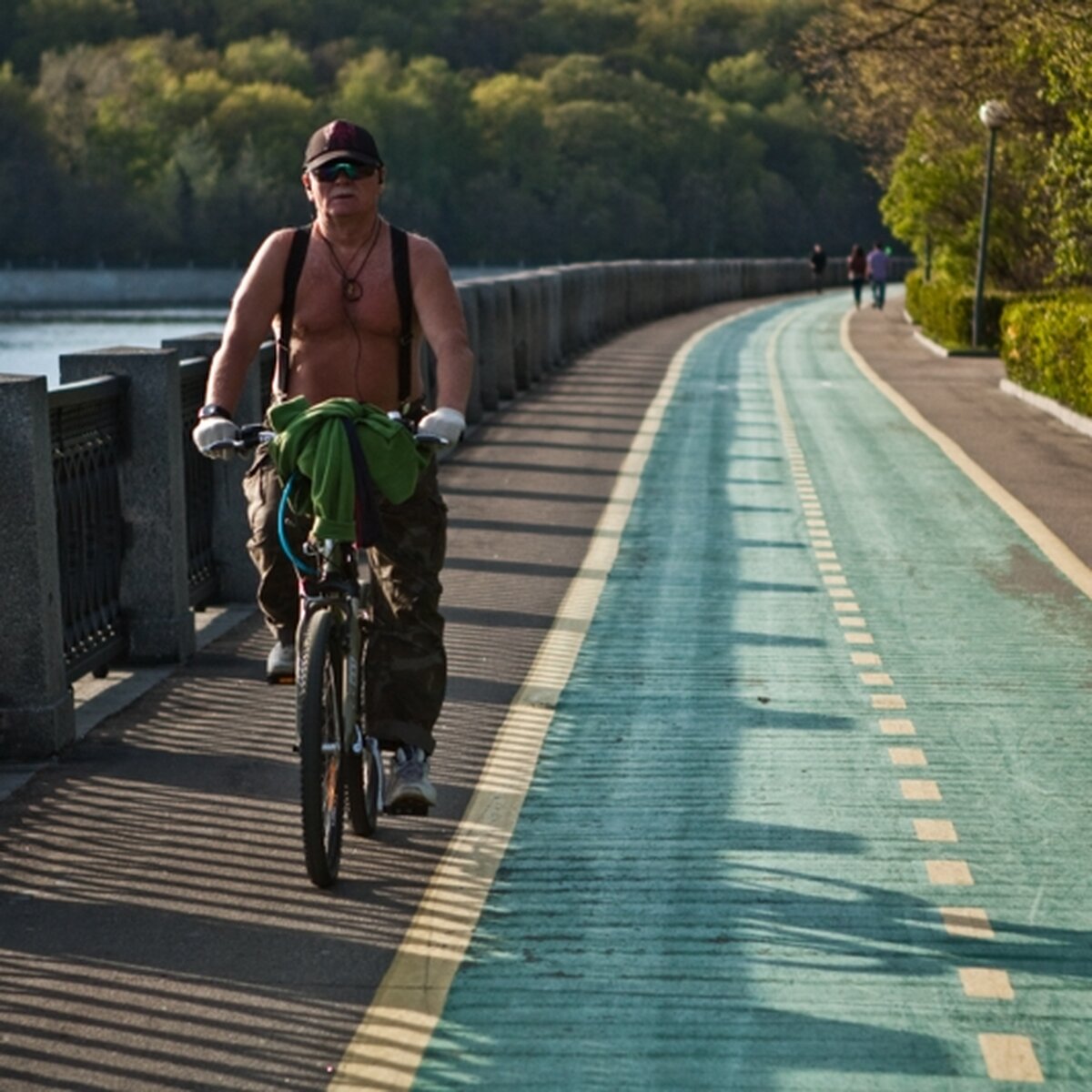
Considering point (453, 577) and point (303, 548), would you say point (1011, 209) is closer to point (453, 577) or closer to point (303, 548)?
point (453, 577)

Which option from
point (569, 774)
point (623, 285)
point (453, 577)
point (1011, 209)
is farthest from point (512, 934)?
point (623, 285)

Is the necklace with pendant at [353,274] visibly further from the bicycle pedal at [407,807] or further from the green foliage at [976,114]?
the green foliage at [976,114]

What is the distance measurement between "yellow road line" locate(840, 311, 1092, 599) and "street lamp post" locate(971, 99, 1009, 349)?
8.14 m

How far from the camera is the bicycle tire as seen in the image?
6.30 metres

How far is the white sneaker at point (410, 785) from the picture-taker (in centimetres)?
719

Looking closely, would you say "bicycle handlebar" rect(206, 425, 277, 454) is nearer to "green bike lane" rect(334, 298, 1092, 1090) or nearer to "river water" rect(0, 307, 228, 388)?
"green bike lane" rect(334, 298, 1092, 1090)

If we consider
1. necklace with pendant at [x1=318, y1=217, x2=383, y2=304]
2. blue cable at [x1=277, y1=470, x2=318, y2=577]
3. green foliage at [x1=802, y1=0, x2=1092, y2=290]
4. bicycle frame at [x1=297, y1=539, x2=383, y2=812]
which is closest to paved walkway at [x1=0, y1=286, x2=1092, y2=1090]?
bicycle frame at [x1=297, y1=539, x2=383, y2=812]

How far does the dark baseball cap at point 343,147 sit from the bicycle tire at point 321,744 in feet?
4.08

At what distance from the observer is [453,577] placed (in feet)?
43.4

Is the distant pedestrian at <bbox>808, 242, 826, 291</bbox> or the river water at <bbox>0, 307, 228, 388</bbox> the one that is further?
the distant pedestrian at <bbox>808, 242, 826, 291</bbox>

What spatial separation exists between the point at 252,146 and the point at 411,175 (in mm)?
15494

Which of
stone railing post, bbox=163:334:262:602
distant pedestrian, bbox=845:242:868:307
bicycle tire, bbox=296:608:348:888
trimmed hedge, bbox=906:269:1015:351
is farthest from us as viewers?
distant pedestrian, bbox=845:242:868:307

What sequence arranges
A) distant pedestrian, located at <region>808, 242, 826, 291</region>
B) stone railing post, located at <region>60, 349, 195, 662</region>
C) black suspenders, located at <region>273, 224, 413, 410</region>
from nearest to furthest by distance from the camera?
black suspenders, located at <region>273, 224, 413, 410</region>
stone railing post, located at <region>60, 349, 195, 662</region>
distant pedestrian, located at <region>808, 242, 826, 291</region>

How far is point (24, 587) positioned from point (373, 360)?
2015 millimetres
